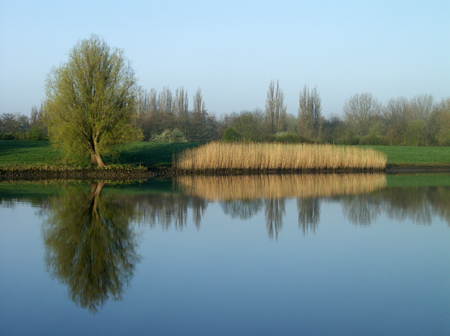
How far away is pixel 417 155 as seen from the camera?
3192cm

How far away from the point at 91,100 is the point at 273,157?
9732 millimetres

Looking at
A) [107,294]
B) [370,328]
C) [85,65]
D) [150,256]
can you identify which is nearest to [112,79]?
[85,65]

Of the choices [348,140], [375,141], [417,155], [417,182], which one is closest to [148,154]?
[417,182]

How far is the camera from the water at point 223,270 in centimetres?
384

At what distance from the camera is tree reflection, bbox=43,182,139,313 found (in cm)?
465

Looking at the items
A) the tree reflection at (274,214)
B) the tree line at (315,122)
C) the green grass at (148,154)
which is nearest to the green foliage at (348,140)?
the tree line at (315,122)

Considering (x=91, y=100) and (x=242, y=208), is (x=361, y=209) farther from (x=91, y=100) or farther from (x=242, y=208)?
(x=91, y=100)

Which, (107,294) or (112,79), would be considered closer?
(107,294)

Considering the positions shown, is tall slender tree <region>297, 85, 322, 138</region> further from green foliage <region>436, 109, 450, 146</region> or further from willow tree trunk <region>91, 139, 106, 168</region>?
willow tree trunk <region>91, 139, 106, 168</region>

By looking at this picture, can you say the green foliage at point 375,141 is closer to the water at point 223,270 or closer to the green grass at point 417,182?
the green grass at point 417,182

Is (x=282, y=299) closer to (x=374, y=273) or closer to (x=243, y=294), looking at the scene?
(x=243, y=294)

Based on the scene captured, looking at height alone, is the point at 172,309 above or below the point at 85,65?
below

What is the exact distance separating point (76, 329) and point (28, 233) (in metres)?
4.24

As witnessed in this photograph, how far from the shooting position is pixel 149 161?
24.1 metres
